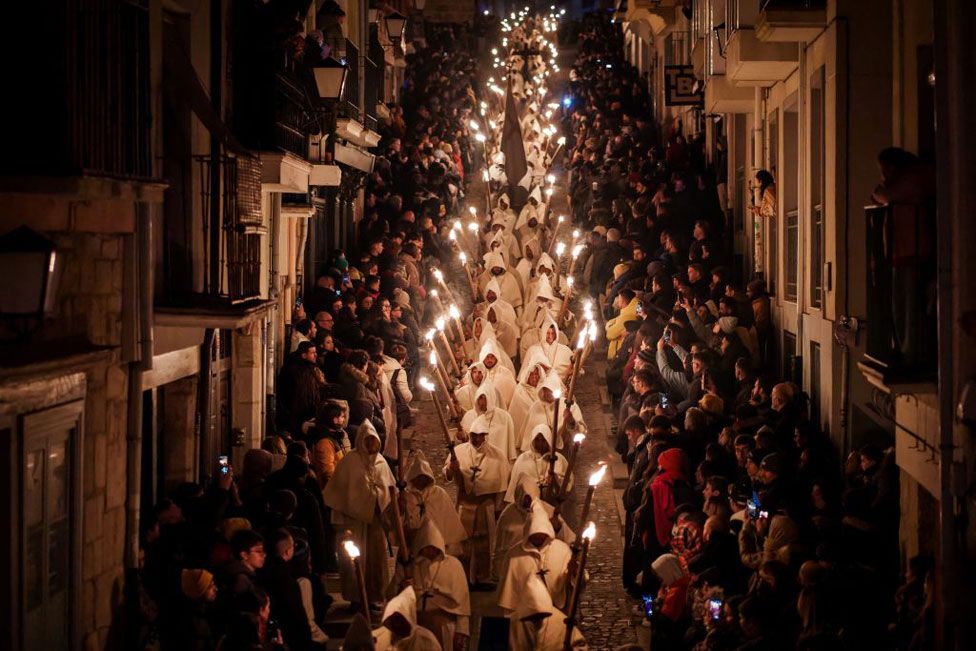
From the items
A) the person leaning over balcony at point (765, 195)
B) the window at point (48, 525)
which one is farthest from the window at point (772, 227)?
the window at point (48, 525)

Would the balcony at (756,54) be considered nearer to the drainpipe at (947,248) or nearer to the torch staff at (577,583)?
the drainpipe at (947,248)

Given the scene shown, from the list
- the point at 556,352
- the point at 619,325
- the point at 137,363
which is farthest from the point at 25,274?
the point at 619,325

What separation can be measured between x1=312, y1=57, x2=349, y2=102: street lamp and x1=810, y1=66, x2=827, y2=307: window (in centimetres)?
552

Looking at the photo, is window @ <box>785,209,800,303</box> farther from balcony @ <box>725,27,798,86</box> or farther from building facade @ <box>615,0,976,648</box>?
balcony @ <box>725,27,798,86</box>

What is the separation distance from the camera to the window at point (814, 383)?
53.5 ft

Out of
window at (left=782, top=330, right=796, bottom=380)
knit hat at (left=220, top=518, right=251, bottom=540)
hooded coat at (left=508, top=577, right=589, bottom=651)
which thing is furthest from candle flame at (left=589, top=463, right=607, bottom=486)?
window at (left=782, top=330, right=796, bottom=380)

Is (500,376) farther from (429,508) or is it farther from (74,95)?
(74,95)

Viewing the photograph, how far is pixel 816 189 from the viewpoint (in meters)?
16.9

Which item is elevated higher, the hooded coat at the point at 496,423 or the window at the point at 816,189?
the window at the point at 816,189

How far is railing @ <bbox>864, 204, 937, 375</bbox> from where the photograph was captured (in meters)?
9.71

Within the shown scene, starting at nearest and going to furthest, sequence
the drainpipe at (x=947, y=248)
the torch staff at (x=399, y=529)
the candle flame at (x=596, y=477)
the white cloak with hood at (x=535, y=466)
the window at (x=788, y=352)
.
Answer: the drainpipe at (x=947, y=248) < the candle flame at (x=596, y=477) < the torch staff at (x=399, y=529) < the white cloak with hood at (x=535, y=466) < the window at (x=788, y=352)

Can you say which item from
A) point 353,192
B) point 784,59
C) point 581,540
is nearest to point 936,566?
point 581,540

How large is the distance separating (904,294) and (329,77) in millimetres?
8782

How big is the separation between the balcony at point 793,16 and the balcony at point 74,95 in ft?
25.3
